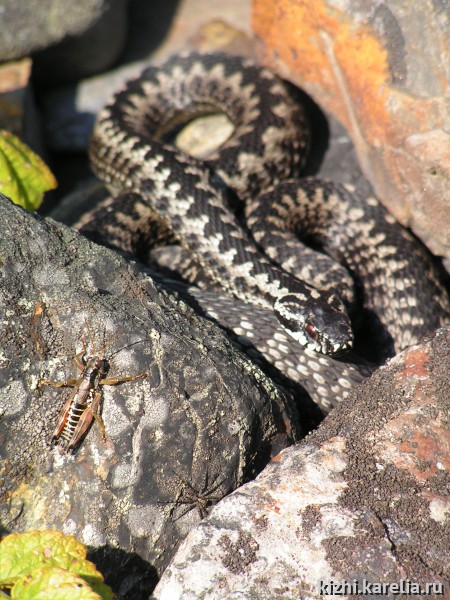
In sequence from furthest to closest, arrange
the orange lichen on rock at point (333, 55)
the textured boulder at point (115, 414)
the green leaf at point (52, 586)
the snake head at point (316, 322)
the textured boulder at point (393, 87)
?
the orange lichen on rock at point (333, 55), the snake head at point (316, 322), the textured boulder at point (393, 87), the textured boulder at point (115, 414), the green leaf at point (52, 586)

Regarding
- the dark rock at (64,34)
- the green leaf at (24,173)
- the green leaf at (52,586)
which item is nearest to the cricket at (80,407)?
the green leaf at (52,586)

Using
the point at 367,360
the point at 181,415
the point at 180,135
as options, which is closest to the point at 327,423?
the point at 181,415

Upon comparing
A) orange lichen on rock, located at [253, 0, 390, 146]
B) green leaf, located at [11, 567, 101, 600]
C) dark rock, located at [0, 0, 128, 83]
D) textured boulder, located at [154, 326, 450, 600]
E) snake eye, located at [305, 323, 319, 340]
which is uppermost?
orange lichen on rock, located at [253, 0, 390, 146]

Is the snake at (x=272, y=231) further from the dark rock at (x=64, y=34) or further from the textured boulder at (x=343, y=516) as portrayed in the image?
the textured boulder at (x=343, y=516)

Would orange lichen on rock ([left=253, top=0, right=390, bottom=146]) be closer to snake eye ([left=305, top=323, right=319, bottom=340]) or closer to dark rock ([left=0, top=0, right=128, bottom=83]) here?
snake eye ([left=305, top=323, right=319, bottom=340])

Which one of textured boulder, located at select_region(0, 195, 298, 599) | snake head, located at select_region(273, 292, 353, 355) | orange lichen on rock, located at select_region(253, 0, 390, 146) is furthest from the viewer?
orange lichen on rock, located at select_region(253, 0, 390, 146)

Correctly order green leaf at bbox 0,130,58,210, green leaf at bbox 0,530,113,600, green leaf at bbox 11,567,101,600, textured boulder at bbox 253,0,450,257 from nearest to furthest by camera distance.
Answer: green leaf at bbox 11,567,101,600 < green leaf at bbox 0,530,113,600 < green leaf at bbox 0,130,58,210 < textured boulder at bbox 253,0,450,257

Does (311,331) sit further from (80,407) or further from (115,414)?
(80,407)

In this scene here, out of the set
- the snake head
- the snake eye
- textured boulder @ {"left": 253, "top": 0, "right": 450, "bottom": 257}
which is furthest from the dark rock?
the snake eye
